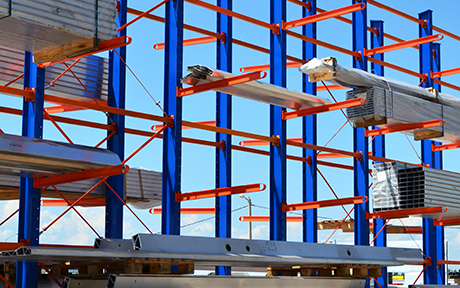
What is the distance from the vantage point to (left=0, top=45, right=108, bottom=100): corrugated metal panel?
13.7 m

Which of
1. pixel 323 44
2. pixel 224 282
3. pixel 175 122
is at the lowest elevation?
pixel 224 282

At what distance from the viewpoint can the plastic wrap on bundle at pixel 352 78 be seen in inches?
544

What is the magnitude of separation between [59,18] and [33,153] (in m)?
1.94

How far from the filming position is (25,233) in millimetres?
10867

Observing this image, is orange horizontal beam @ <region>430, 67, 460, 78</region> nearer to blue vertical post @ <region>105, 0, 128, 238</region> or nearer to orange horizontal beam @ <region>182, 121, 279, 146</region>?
orange horizontal beam @ <region>182, 121, 279, 146</region>

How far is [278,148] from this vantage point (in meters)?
15.7

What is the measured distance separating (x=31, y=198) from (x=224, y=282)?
342cm

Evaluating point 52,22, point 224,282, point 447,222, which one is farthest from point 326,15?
point 52,22

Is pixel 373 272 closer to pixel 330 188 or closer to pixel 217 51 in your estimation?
pixel 330 188

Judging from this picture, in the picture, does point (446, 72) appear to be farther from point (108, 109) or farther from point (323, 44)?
point (108, 109)

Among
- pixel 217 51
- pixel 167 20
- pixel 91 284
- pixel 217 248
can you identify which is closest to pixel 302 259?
pixel 217 248

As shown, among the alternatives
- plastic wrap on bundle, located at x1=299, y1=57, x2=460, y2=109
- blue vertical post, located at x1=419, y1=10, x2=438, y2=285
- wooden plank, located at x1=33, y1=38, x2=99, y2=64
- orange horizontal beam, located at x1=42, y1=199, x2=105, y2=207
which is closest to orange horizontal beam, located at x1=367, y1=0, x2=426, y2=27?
blue vertical post, located at x1=419, y1=10, x2=438, y2=285

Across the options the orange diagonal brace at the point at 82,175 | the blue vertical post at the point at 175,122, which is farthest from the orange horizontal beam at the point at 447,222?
the orange diagonal brace at the point at 82,175

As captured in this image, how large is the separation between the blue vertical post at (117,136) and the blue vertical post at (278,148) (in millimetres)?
3764
